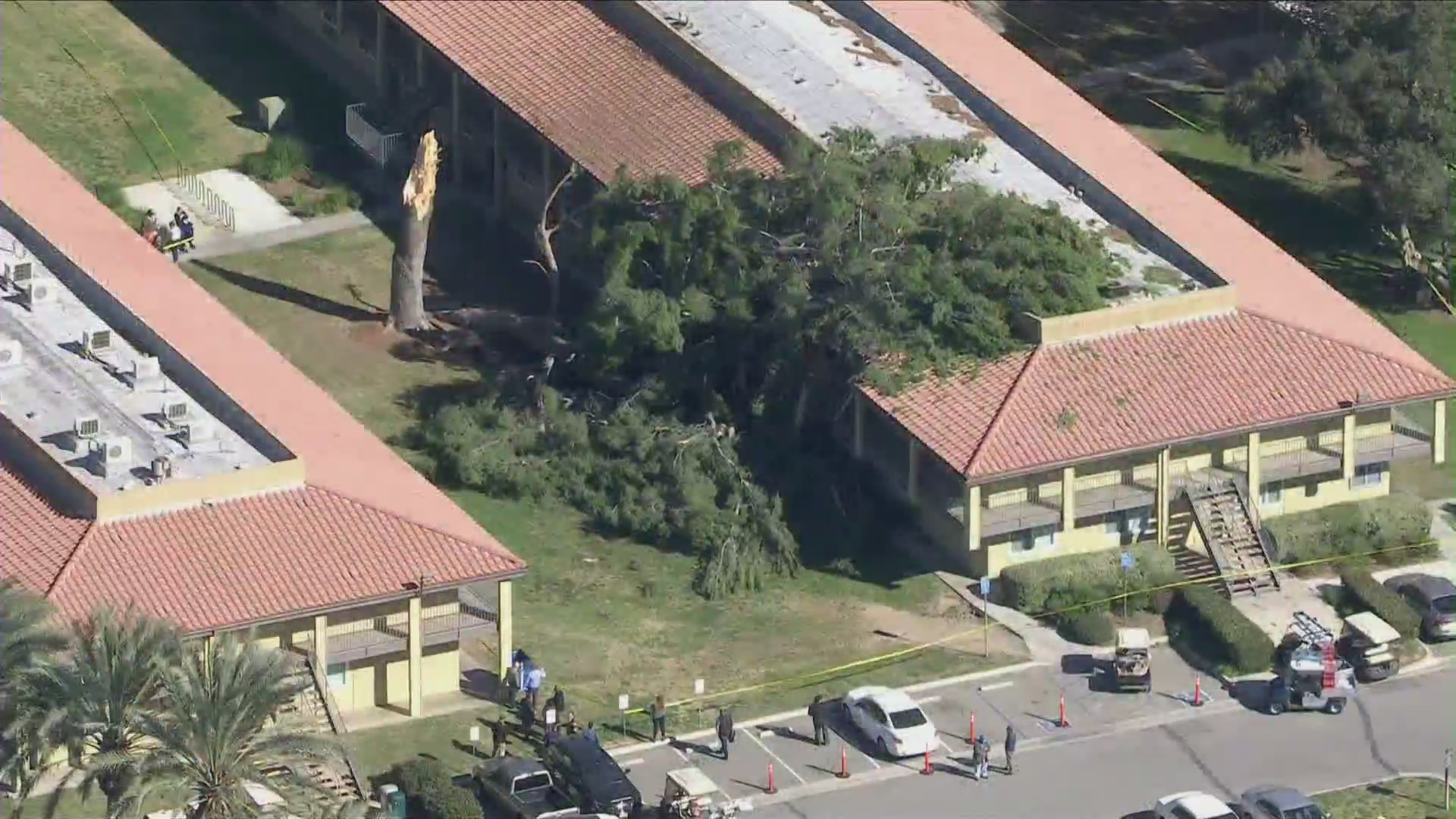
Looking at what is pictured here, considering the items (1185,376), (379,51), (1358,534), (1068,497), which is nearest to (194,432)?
(1068,497)

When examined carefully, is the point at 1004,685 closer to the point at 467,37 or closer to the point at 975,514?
the point at 975,514

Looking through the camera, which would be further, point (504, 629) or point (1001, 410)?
point (1001, 410)

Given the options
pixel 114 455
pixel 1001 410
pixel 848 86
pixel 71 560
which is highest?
pixel 848 86

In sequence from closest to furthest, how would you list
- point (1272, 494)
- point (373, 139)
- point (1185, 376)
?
point (1185, 376) < point (1272, 494) < point (373, 139)

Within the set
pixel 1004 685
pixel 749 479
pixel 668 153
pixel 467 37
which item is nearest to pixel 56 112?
pixel 467 37

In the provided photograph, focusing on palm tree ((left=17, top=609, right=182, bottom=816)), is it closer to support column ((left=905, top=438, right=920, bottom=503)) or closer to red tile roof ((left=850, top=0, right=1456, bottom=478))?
red tile roof ((left=850, top=0, right=1456, bottom=478))

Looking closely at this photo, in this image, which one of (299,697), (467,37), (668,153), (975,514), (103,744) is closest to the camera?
(103,744)

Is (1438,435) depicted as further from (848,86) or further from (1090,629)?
(848,86)
